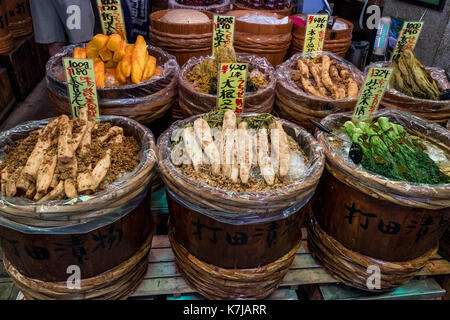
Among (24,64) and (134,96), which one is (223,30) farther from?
(24,64)

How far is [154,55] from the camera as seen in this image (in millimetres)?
3141

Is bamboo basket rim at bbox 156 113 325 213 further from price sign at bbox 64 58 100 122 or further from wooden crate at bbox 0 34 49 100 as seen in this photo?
wooden crate at bbox 0 34 49 100

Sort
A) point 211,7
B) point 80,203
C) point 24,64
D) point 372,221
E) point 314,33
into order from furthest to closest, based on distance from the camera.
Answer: point 24,64
point 211,7
point 314,33
point 372,221
point 80,203

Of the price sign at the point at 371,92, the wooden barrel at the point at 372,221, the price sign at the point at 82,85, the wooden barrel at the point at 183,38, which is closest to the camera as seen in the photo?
the wooden barrel at the point at 372,221

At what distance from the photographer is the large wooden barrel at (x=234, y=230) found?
5.48ft

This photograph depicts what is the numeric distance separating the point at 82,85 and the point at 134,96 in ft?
1.24

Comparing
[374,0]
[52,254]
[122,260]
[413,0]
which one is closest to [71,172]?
[52,254]

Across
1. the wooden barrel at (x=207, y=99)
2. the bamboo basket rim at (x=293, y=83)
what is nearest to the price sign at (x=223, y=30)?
the wooden barrel at (x=207, y=99)

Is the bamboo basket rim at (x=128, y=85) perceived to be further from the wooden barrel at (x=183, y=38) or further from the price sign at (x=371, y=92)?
the price sign at (x=371, y=92)

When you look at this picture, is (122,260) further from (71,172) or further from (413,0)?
(413,0)

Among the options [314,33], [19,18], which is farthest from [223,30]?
[19,18]

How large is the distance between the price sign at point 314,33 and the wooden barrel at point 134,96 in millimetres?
1447

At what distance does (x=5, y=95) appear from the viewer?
4297 mm

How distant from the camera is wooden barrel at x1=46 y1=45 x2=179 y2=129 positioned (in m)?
2.37
